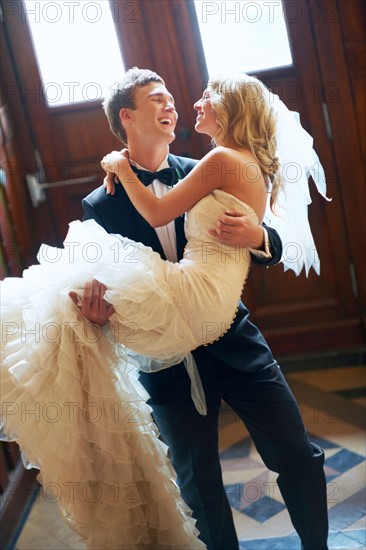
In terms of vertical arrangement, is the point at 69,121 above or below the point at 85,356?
above

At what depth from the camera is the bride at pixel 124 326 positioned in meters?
2.12

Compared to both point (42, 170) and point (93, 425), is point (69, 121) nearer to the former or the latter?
point (42, 170)

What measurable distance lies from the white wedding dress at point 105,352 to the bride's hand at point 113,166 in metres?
0.15

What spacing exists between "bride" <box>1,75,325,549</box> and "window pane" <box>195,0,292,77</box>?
1.65 meters

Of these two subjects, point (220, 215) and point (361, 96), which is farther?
point (361, 96)

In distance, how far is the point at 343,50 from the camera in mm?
3730

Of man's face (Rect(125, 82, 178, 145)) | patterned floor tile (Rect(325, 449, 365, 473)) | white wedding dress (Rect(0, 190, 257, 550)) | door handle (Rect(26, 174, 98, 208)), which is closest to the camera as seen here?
white wedding dress (Rect(0, 190, 257, 550))

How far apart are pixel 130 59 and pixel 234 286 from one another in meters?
1.98

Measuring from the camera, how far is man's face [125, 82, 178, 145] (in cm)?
224

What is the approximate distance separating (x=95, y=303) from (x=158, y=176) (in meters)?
0.43

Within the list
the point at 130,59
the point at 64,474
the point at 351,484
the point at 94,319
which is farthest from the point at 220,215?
the point at 130,59

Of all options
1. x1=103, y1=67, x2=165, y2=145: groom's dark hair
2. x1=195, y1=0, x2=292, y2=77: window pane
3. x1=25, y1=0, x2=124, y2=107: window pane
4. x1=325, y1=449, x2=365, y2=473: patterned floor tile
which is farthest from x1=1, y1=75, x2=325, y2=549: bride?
x1=25, y1=0, x2=124, y2=107: window pane

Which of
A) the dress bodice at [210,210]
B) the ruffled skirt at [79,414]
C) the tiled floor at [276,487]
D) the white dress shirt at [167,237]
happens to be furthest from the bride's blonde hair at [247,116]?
the tiled floor at [276,487]

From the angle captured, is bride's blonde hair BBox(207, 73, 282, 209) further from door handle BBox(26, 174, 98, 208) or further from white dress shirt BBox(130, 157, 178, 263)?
door handle BBox(26, 174, 98, 208)
